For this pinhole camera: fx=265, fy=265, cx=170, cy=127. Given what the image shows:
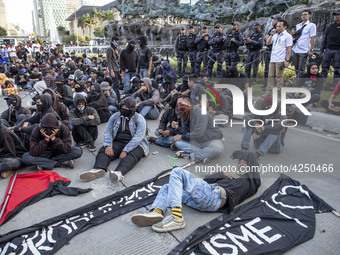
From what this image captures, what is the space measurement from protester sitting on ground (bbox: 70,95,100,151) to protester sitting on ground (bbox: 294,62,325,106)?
529 centimetres

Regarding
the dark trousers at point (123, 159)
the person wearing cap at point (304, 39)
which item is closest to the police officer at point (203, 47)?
the person wearing cap at point (304, 39)

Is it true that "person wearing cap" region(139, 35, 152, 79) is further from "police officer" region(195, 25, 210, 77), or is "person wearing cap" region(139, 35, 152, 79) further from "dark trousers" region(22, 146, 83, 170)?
"dark trousers" region(22, 146, 83, 170)

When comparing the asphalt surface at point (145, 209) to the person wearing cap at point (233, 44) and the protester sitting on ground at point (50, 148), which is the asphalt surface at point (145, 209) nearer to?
the protester sitting on ground at point (50, 148)

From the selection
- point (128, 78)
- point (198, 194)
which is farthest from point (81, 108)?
point (128, 78)

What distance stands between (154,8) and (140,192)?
28.1 m

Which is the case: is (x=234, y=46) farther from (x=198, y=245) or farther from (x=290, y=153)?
(x=198, y=245)

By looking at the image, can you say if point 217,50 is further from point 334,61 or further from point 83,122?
point 83,122

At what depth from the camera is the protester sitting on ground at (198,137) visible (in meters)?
4.47

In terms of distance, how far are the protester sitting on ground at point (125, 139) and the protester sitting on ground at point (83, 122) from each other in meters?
0.82

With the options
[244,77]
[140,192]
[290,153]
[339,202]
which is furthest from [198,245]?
[244,77]

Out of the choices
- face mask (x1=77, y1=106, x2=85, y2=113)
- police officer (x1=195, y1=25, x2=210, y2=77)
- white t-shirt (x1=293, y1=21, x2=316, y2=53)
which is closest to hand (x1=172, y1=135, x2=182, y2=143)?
face mask (x1=77, y1=106, x2=85, y2=113)

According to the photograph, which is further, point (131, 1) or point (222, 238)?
point (131, 1)

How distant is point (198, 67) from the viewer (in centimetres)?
1038

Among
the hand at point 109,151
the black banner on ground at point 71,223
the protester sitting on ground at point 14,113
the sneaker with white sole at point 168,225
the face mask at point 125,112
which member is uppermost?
the face mask at point 125,112
